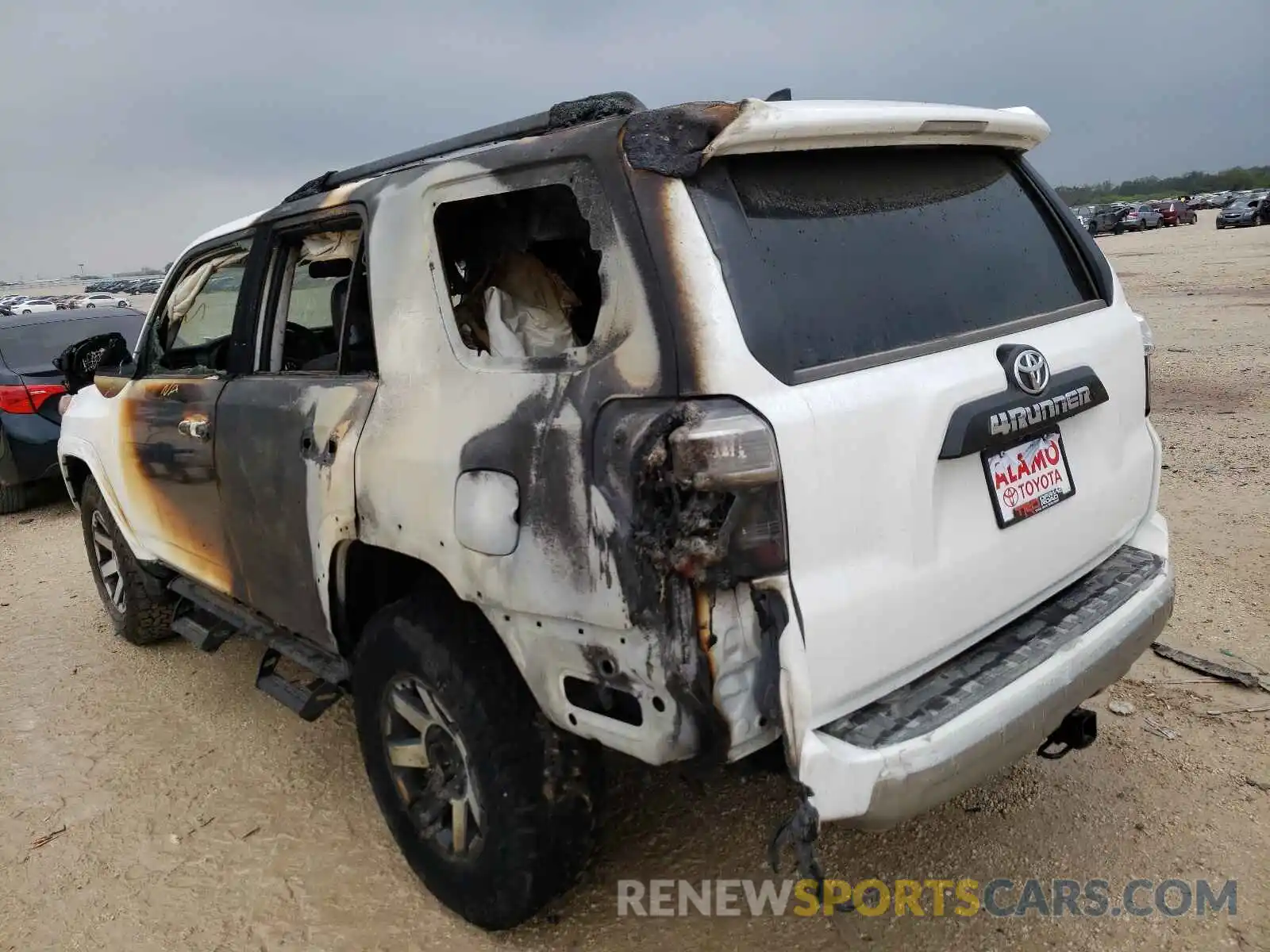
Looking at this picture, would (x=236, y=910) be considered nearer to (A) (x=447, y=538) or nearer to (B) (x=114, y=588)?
(A) (x=447, y=538)

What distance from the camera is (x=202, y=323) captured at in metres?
3.79

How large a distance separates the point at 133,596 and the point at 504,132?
3281mm

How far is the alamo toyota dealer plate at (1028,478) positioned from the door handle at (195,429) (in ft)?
8.42

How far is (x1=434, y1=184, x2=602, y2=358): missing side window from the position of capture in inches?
92.5

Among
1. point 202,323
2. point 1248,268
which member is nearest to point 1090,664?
point 202,323

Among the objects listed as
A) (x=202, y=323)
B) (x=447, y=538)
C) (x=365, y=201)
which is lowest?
(x=447, y=538)

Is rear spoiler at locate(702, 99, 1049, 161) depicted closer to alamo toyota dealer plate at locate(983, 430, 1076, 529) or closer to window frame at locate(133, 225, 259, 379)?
alamo toyota dealer plate at locate(983, 430, 1076, 529)

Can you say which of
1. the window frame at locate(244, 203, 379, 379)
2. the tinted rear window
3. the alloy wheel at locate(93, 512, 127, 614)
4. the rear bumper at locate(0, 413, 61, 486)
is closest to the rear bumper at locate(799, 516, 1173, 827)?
the window frame at locate(244, 203, 379, 379)

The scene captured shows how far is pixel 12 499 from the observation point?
25.5 feet

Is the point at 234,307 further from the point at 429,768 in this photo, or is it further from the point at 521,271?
the point at 429,768

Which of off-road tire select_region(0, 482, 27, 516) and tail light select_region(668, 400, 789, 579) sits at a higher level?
tail light select_region(668, 400, 789, 579)

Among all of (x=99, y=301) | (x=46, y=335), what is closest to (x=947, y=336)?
(x=46, y=335)

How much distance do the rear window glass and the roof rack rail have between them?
34cm

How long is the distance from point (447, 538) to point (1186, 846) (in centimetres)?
223
